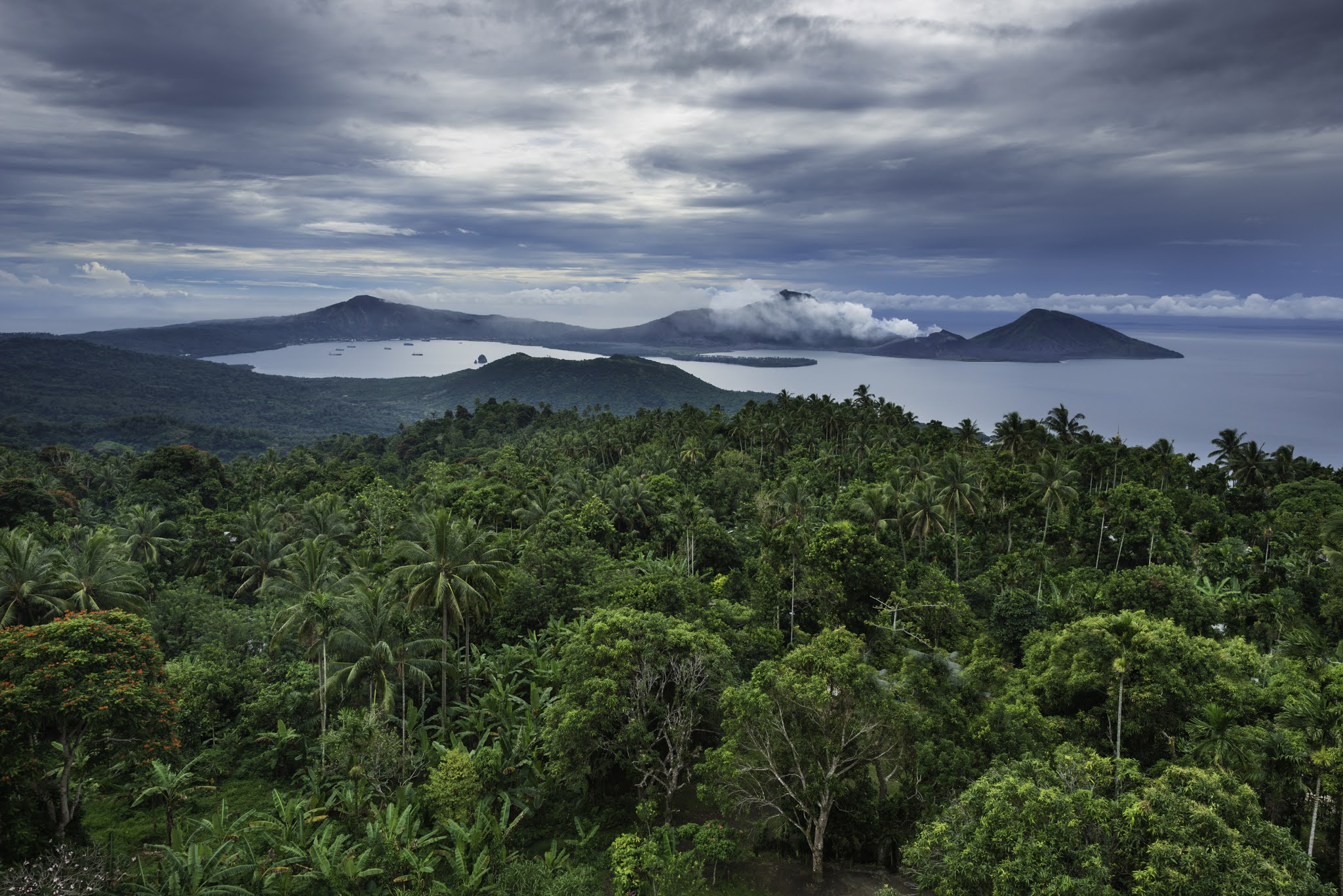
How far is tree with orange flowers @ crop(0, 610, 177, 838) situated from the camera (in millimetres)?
18844

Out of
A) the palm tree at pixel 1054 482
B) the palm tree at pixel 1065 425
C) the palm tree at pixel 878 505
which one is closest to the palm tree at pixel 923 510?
the palm tree at pixel 878 505

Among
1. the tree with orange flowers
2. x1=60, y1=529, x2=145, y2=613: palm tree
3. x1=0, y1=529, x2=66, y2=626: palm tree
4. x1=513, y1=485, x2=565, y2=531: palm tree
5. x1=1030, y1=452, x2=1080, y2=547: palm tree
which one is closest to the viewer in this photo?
the tree with orange flowers

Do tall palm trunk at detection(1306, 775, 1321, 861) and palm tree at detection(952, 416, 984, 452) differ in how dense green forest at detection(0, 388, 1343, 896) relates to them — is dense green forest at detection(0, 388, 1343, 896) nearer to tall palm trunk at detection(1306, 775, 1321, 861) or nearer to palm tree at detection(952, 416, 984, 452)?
tall palm trunk at detection(1306, 775, 1321, 861)

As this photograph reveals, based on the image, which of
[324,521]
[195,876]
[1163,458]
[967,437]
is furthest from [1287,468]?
[324,521]

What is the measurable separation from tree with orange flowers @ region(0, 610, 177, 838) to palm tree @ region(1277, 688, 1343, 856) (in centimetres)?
3267

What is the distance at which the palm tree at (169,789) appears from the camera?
24.1 meters

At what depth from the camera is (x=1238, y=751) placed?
1905 centimetres

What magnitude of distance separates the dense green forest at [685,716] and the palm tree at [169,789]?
0.93 ft

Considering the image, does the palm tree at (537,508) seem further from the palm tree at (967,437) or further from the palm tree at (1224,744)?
the palm tree at (967,437)

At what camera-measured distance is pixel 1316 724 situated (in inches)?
731

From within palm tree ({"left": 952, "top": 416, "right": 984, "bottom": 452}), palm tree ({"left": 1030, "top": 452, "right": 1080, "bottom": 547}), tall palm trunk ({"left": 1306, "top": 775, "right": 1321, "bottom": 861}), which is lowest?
tall palm trunk ({"left": 1306, "top": 775, "right": 1321, "bottom": 861})

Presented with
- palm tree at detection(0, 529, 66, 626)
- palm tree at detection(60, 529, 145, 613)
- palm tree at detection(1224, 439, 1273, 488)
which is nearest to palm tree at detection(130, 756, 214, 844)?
palm tree at detection(0, 529, 66, 626)

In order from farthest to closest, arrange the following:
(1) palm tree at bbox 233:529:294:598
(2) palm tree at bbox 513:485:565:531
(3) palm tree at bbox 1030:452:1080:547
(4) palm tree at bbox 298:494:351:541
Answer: (4) palm tree at bbox 298:494:351:541
(2) palm tree at bbox 513:485:565:531
(1) palm tree at bbox 233:529:294:598
(3) palm tree at bbox 1030:452:1080:547

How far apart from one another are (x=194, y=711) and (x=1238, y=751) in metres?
37.9
